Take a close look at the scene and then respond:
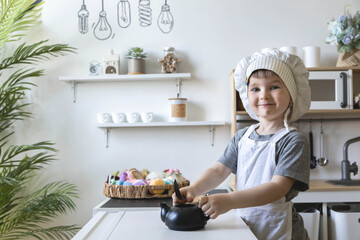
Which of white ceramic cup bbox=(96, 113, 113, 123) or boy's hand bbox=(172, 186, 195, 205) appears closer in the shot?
boy's hand bbox=(172, 186, 195, 205)

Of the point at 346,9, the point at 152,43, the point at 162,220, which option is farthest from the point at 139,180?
the point at 346,9

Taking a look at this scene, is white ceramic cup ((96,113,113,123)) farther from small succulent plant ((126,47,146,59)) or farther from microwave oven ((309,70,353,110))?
microwave oven ((309,70,353,110))

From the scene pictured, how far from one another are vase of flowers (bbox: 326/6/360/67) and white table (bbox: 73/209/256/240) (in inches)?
78.1

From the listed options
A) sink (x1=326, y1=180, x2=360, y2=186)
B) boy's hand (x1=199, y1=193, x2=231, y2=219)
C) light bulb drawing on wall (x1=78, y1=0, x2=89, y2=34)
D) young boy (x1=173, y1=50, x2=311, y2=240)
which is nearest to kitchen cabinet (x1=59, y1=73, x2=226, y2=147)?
light bulb drawing on wall (x1=78, y1=0, x2=89, y2=34)

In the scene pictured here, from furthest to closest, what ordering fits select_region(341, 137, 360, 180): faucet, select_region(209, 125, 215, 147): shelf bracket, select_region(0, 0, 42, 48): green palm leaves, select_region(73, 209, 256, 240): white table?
select_region(209, 125, 215, 147): shelf bracket, select_region(341, 137, 360, 180): faucet, select_region(0, 0, 42, 48): green palm leaves, select_region(73, 209, 256, 240): white table

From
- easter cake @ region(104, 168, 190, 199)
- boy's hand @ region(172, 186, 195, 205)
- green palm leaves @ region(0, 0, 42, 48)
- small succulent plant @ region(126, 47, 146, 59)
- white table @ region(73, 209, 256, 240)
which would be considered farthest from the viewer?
small succulent plant @ region(126, 47, 146, 59)

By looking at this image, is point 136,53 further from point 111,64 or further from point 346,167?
point 346,167

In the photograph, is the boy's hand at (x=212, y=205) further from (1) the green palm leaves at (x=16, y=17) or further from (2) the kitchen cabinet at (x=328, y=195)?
(1) the green palm leaves at (x=16, y=17)

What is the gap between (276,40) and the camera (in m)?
3.16

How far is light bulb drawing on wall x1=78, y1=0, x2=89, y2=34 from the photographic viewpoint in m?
3.19

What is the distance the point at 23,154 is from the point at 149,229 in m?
2.31

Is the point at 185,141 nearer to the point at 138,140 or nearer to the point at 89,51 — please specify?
the point at 138,140

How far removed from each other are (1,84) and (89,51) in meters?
0.69

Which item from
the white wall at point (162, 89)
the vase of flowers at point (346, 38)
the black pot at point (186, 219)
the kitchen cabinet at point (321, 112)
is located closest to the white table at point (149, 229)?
the black pot at point (186, 219)
